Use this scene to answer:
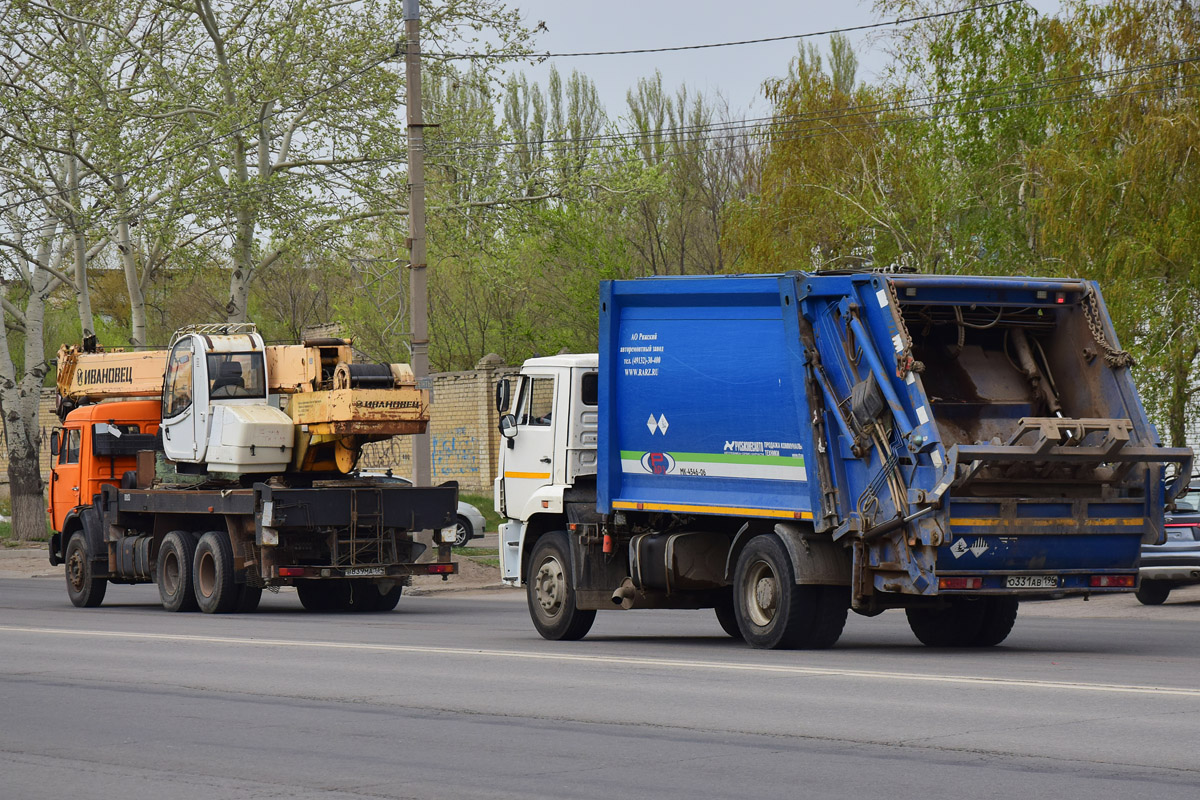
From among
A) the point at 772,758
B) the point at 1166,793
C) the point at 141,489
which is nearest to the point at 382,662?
the point at 772,758

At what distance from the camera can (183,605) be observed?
21.3 m

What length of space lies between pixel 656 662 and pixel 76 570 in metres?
12.5

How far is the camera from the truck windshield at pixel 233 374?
21594 mm

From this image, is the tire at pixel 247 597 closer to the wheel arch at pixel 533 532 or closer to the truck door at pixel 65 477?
the truck door at pixel 65 477

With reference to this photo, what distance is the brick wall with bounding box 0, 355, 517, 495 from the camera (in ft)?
137

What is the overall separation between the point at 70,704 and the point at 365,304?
36.9 m

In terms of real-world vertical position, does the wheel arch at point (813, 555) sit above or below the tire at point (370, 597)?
above

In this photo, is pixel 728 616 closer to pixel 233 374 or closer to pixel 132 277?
pixel 233 374

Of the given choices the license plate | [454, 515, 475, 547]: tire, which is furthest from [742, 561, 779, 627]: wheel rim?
[454, 515, 475, 547]: tire

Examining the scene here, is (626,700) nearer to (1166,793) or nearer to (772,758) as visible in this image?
(772,758)

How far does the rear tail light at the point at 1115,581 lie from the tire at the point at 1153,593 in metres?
7.05

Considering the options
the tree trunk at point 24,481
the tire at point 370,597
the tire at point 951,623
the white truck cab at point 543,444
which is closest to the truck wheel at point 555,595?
the white truck cab at point 543,444

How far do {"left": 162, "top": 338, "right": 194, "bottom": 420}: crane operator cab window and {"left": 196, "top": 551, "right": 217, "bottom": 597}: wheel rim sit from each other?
81.0 inches

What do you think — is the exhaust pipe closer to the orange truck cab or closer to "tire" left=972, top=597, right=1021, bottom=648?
"tire" left=972, top=597, right=1021, bottom=648
